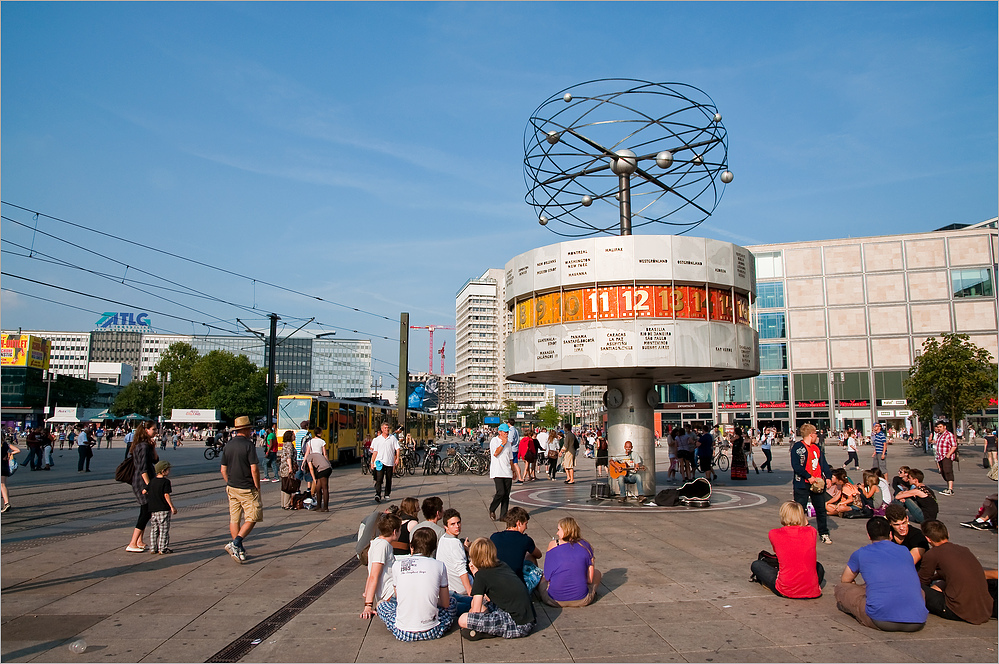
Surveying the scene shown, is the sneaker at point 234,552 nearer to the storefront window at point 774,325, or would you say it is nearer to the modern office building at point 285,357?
the storefront window at point 774,325

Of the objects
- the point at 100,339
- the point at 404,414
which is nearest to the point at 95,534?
the point at 404,414

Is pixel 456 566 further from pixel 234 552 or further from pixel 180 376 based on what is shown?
pixel 180 376

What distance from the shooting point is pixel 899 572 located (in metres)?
6.25

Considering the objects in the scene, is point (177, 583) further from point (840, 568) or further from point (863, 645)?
point (840, 568)

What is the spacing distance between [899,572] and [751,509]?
32.6ft

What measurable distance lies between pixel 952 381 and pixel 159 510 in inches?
1756

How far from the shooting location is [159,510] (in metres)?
10.2

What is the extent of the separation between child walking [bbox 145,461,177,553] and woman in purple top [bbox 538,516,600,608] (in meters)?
6.08

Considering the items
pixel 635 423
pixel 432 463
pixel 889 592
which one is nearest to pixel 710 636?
pixel 889 592

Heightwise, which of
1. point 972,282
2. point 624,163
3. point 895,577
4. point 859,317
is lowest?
point 895,577

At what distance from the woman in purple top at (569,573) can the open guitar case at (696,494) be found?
30.1 feet

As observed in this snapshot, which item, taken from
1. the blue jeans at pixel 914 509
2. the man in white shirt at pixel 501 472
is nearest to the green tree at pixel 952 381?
the blue jeans at pixel 914 509

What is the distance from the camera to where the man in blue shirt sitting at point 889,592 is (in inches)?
243

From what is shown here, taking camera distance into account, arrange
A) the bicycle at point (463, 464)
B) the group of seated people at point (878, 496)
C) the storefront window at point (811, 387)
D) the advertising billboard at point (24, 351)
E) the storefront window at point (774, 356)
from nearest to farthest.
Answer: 1. the group of seated people at point (878, 496)
2. the bicycle at point (463, 464)
3. the storefront window at point (811, 387)
4. the storefront window at point (774, 356)
5. the advertising billboard at point (24, 351)
